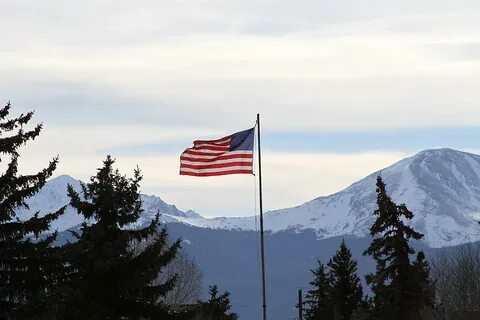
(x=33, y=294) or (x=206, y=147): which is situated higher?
(x=206, y=147)

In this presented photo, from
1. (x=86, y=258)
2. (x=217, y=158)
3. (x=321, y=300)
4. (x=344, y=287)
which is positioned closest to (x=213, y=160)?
(x=217, y=158)

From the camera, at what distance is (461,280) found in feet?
431

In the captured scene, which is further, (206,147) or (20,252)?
(206,147)

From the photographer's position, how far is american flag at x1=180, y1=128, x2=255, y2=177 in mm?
43250

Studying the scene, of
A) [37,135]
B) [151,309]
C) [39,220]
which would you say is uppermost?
[37,135]

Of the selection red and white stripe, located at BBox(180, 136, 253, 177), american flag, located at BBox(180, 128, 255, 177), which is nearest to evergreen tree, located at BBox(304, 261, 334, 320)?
american flag, located at BBox(180, 128, 255, 177)

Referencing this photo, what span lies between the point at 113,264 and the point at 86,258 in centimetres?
94

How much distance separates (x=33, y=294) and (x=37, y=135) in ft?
A: 15.8

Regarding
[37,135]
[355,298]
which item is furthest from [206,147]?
[355,298]

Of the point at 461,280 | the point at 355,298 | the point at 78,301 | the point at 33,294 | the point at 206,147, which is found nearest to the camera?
the point at 78,301

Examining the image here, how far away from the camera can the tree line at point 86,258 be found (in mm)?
35469

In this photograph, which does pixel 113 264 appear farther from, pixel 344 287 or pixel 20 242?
pixel 344 287

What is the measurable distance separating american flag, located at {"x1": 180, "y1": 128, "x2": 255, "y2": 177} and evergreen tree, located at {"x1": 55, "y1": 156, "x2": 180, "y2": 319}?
6.36 m

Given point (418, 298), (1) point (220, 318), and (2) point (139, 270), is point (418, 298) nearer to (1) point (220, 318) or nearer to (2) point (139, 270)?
(1) point (220, 318)
